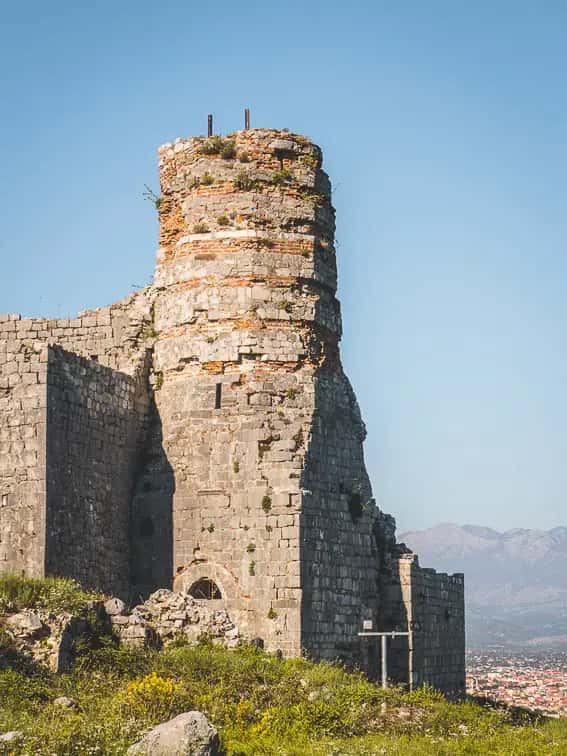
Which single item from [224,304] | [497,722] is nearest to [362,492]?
[224,304]

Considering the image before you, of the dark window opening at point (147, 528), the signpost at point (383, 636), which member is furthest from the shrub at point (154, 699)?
the dark window opening at point (147, 528)

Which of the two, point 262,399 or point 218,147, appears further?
point 218,147

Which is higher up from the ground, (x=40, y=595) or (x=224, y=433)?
(x=224, y=433)

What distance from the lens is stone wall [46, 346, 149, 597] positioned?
26812mm

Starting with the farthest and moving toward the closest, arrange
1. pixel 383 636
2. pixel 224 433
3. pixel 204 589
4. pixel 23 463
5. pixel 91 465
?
1. pixel 224 433
2. pixel 204 589
3. pixel 91 465
4. pixel 383 636
5. pixel 23 463

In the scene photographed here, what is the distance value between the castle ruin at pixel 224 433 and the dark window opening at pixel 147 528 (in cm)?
3

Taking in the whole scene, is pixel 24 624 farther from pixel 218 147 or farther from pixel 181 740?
pixel 218 147

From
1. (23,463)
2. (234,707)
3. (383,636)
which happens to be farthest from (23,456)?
(383,636)

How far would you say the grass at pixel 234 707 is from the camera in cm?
2008

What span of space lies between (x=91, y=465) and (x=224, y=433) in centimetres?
250

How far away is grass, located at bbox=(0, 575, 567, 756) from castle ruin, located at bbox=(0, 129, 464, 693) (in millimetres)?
1895

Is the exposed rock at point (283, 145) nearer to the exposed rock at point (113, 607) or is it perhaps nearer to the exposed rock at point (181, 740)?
the exposed rock at point (113, 607)

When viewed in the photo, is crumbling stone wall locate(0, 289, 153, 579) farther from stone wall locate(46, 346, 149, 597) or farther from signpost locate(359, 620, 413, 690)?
signpost locate(359, 620, 413, 690)

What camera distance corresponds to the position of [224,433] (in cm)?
2869
